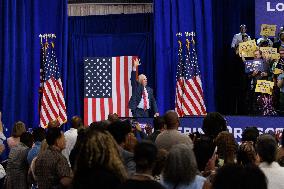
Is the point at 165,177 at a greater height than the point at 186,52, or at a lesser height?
lesser

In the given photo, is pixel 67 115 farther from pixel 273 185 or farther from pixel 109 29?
pixel 273 185

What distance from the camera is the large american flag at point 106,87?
558 inches

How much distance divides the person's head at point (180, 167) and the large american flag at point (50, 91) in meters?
9.45

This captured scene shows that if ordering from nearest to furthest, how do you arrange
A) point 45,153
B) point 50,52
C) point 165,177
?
point 165,177
point 45,153
point 50,52

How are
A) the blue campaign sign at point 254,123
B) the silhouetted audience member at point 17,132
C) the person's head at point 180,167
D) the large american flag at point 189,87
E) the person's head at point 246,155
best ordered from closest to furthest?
the person's head at point 180,167
the person's head at point 246,155
the silhouetted audience member at point 17,132
the blue campaign sign at point 254,123
the large american flag at point 189,87

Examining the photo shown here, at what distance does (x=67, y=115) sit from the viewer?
14.4m

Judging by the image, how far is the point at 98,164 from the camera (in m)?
3.77

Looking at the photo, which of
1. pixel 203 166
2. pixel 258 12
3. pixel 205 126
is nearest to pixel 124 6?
pixel 258 12

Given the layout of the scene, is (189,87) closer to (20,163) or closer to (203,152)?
(20,163)

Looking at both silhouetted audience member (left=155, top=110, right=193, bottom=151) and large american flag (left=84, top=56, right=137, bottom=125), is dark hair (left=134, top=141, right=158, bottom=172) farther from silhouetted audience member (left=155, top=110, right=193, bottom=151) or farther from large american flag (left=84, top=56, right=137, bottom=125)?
large american flag (left=84, top=56, right=137, bottom=125)

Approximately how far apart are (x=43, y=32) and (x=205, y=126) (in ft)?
28.2

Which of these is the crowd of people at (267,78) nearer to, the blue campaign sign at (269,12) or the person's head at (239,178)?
the blue campaign sign at (269,12)

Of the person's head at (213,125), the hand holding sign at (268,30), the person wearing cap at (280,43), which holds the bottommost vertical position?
the person's head at (213,125)

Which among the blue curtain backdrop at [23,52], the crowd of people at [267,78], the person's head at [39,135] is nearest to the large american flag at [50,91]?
the blue curtain backdrop at [23,52]
